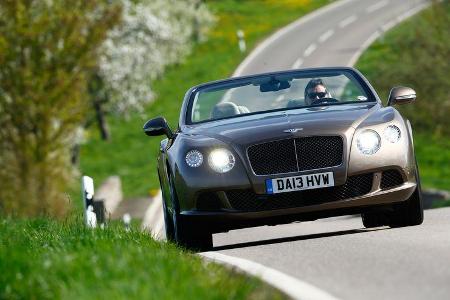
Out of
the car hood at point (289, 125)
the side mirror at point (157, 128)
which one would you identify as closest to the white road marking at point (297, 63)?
the side mirror at point (157, 128)

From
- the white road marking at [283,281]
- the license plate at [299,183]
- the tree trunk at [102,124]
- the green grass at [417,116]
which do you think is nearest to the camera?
the white road marking at [283,281]

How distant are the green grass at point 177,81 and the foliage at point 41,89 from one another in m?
7.84

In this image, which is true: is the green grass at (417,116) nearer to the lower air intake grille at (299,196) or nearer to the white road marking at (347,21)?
the white road marking at (347,21)

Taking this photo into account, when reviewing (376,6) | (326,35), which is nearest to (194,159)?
(326,35)

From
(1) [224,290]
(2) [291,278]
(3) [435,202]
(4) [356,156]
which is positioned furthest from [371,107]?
(3) [435,202]

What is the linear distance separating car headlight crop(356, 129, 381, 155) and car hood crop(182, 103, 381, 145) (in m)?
0.11

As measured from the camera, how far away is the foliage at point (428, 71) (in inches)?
1526

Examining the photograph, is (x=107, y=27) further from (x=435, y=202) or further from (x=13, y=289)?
(x=13, y=289)

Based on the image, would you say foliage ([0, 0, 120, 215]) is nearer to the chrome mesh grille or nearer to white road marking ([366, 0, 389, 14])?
the chrome mesh grille

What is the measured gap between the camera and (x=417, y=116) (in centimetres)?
4000

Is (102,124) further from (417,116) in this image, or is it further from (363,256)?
(363,256)

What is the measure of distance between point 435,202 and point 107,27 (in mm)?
15487

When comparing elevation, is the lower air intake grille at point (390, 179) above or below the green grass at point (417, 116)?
above

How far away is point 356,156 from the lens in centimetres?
1093
